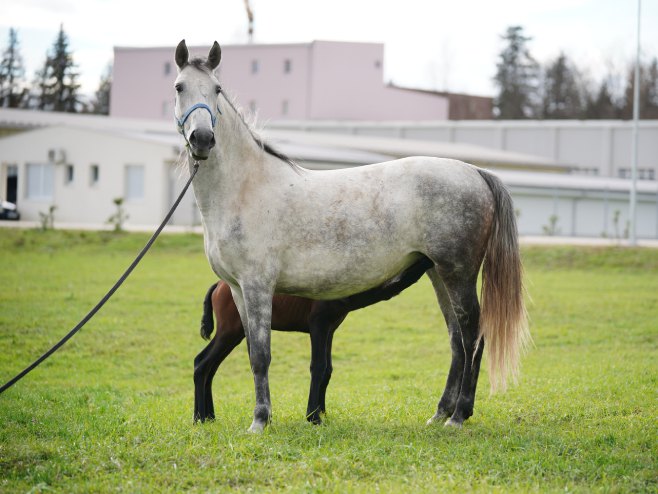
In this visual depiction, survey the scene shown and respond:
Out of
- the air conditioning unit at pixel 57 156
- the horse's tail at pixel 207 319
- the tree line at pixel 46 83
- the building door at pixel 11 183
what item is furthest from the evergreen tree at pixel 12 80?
the horse's tail at pixel 207 319

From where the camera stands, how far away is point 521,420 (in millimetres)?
6996

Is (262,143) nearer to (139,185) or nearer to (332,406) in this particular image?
(332,406)

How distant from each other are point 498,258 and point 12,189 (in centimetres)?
4024

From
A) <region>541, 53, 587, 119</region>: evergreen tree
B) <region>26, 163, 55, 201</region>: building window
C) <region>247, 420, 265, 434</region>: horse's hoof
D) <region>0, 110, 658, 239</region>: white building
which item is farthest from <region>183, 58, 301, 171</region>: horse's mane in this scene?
<region>541, 53, 587, 119</region>: evergreen tree

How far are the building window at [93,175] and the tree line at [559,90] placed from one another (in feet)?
160

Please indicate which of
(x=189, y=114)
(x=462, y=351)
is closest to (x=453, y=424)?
(x=462, y=351)

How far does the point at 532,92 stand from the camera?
268ft

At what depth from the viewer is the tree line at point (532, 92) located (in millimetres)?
59250

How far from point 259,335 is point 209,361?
79cm

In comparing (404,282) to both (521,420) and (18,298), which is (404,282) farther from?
(18,298)

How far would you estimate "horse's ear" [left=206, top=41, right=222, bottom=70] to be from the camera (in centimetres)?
636

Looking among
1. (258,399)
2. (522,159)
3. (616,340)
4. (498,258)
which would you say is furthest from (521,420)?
(522,159)

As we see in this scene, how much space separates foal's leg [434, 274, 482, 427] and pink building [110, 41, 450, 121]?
57.2 m

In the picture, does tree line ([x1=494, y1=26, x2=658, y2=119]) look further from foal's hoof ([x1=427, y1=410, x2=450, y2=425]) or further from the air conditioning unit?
foal's hoof ([x1=427, y1=410, x2=450, y2=425])
